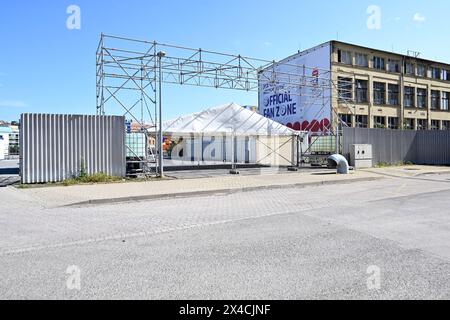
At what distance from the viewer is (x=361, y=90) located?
4028 centimetres

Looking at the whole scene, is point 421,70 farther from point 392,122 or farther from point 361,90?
point 361,90

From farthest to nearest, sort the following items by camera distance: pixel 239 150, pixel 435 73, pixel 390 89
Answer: pixel 435 73
pixel 390 89
pixel 239 150

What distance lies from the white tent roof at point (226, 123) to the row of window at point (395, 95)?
60.1 ft

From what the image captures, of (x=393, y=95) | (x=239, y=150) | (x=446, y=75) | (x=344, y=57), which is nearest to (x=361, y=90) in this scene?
(x=344, y=57)

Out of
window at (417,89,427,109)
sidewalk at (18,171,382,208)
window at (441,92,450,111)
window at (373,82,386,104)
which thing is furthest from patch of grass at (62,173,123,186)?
window at (441,92,450,111)

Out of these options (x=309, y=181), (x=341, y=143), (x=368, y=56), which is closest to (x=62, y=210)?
(x=309, y=181)

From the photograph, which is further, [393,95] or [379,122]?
[393,95]

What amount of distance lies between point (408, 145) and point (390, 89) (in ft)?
56.8

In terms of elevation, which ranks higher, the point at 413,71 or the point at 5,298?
the point at 413,71

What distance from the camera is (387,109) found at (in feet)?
139

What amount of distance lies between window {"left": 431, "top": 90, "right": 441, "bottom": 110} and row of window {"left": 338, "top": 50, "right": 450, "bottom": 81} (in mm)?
1936

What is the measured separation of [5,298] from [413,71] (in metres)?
50.0

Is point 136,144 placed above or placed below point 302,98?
below
